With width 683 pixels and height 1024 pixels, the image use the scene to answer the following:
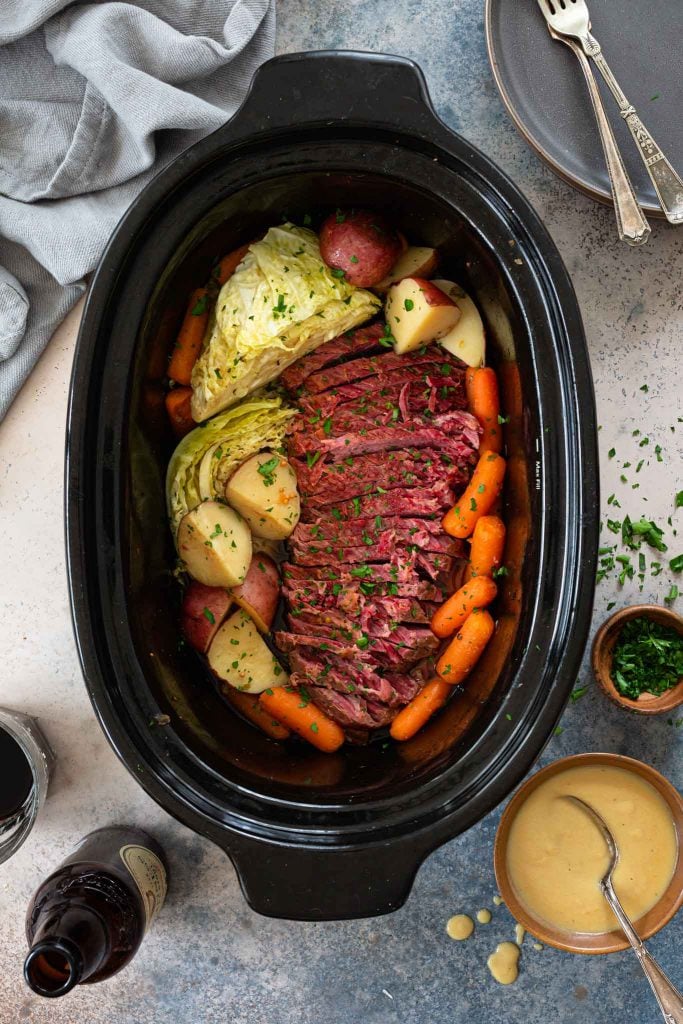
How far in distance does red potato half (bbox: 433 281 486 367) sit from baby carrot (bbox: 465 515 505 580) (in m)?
0.47

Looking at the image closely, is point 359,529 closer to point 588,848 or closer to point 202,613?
point 202,613

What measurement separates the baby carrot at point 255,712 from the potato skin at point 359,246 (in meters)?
1.28

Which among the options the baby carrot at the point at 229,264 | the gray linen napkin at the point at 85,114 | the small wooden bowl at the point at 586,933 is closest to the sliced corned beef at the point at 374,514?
the baby carrot at the point at 229,264

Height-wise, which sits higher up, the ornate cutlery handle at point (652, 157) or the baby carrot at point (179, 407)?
the ornate cutlery handle at point (652, 157)

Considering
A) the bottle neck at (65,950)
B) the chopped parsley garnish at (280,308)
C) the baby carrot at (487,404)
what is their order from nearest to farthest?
the bottle neck at (65,950)
the chopped parsley garnish at (280,308)
the baby carrot at (487,404)

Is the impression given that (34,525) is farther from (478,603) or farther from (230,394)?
(478,603)

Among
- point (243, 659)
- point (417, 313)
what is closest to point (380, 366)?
point (417, 313)

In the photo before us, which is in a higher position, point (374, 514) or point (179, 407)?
point (179, 407)

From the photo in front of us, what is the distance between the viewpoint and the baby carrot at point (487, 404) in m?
2.49

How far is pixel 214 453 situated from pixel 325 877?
1190 millimetres

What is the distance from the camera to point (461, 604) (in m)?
2.46

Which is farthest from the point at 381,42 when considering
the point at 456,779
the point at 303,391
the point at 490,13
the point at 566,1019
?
the point at 566,1019

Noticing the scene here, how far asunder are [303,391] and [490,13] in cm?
122

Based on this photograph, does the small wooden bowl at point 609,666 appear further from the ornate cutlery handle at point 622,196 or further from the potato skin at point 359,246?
the potato skin at point 359,246
